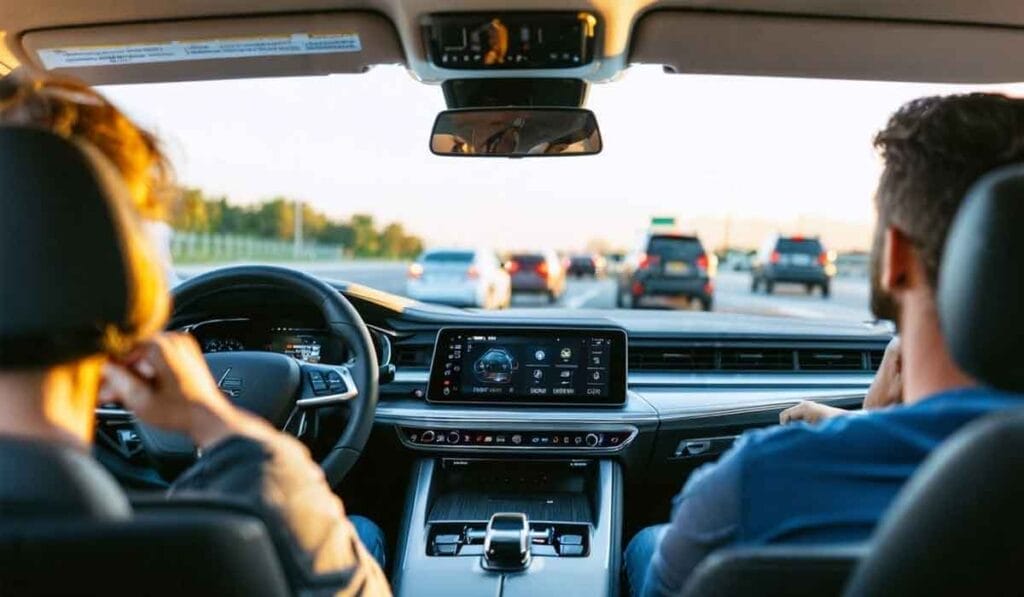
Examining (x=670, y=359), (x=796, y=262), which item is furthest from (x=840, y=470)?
(x=796, y=262)

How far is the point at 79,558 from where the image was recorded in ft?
4.88

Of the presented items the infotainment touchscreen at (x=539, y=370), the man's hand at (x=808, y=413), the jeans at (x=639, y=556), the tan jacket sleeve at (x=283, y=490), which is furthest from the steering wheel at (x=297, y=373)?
the tan jacket sleeve at (x=283, y=490)

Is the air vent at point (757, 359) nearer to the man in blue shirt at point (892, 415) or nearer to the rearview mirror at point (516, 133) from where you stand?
the rearview mirror at point (516, 133)

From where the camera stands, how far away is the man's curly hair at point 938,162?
191cm

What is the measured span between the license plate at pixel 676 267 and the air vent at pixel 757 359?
49.9 feet

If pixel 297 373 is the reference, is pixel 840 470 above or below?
above

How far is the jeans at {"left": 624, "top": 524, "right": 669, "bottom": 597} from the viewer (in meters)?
3.48

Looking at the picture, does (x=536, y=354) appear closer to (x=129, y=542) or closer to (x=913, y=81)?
(x=913, y=81)

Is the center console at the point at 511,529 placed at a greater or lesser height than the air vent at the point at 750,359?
lesser

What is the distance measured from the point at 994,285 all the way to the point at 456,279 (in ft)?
65.5

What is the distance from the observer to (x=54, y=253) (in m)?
1.44

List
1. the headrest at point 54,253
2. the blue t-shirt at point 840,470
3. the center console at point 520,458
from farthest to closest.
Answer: the center console at point 520,458, the blue t-shirt at point 840,470, the headrest at point 54,253

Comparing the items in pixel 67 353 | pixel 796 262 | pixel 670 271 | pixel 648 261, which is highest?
pixel 67 353

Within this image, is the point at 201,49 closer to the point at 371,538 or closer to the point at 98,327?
the point at 371,538
